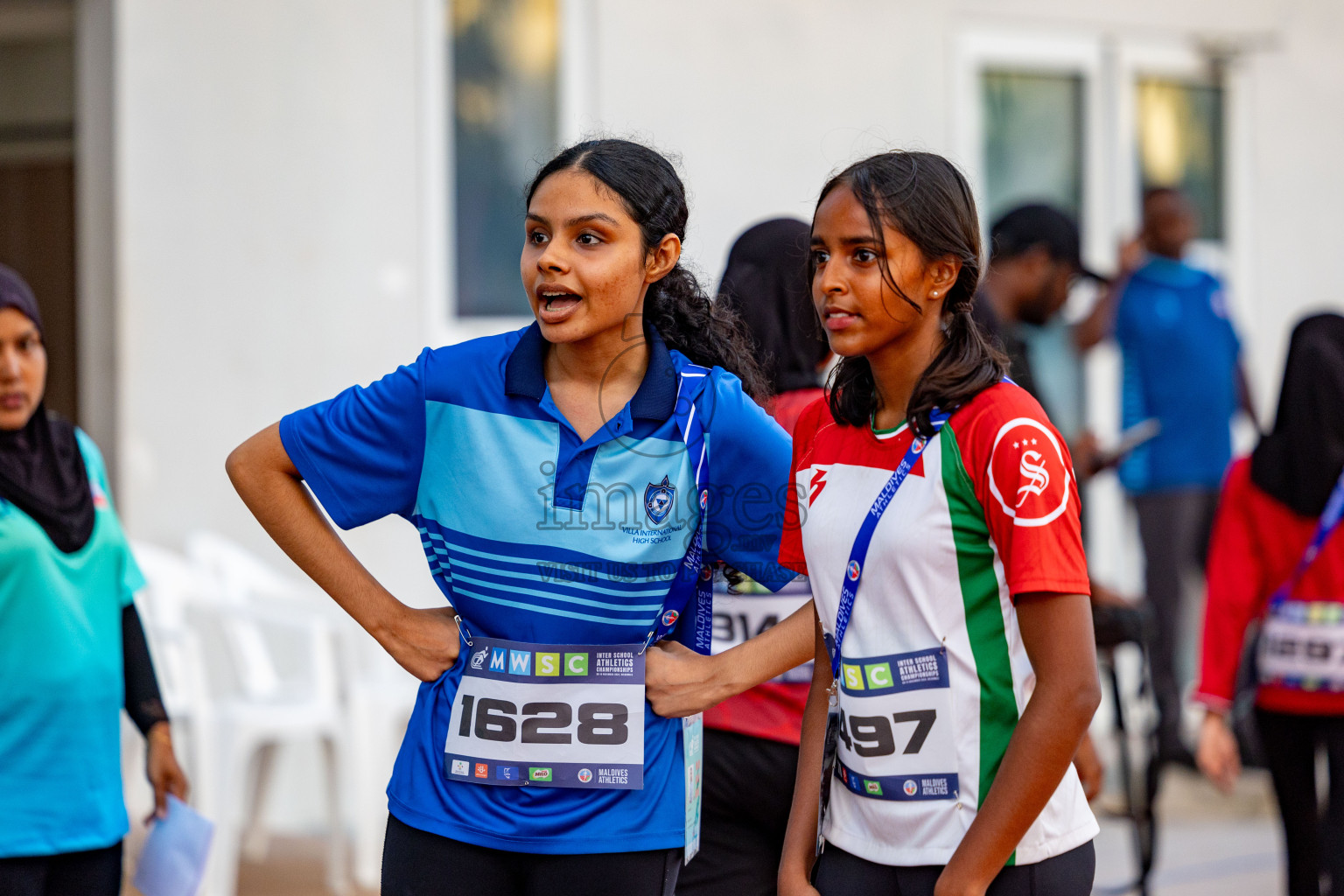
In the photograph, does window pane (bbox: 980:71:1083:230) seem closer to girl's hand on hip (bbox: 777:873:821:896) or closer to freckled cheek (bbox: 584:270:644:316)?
freckled cheek (bbox: 584:270:644:316)

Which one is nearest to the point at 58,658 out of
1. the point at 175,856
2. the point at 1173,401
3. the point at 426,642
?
the point at 175,856

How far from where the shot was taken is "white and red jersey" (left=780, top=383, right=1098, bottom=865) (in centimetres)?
204

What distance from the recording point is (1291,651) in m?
3.75

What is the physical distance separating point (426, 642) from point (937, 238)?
1.01 meters

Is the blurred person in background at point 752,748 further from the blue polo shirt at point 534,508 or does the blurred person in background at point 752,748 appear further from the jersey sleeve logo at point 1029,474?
the jersey sleeve logo at point 1029,474

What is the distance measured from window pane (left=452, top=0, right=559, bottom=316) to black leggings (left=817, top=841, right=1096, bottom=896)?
15.0ft

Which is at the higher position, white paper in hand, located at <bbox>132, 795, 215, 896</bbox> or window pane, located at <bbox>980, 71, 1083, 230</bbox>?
window pane, located at <bbox>980, 71, 1083, 230</bbox>

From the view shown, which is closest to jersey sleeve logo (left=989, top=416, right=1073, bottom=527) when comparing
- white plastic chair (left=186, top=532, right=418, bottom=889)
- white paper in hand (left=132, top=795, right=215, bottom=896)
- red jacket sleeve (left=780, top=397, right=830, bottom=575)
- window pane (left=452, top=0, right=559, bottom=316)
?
red jacket sleeve (left=780, top=397, right=830, bottom=575)

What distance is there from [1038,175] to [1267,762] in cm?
445

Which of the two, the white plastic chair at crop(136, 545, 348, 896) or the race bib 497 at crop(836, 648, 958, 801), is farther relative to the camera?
the white plastic chair at crop(136, 545, 348, 896)

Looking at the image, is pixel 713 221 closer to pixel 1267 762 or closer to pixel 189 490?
pixel 189 490

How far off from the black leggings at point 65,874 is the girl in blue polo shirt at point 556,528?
987mm

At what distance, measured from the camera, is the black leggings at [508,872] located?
2297 millimetres

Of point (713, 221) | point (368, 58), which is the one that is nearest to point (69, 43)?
point (368, 58)
